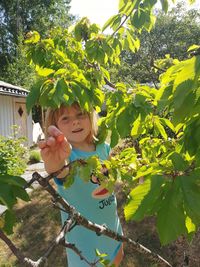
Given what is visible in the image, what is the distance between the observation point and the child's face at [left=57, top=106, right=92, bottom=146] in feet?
6.13

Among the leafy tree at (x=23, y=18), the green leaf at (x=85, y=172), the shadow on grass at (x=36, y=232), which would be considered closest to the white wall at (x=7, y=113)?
the shadow on grass at (x=36, y=232)

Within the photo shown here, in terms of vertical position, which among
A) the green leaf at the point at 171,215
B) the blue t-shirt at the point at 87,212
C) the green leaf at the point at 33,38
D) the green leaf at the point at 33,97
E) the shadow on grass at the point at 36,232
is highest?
the green leaf at the point at 33,38

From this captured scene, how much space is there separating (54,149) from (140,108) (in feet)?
1.56

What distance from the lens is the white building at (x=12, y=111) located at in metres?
11.4

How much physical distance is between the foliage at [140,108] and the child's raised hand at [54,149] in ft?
0.29

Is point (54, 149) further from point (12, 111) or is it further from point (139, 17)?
point (12, 111)

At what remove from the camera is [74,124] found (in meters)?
1.88

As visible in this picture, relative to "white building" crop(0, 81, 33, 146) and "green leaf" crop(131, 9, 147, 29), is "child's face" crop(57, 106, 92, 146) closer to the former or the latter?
"green leaf" crop(131, 9, 147, 29)

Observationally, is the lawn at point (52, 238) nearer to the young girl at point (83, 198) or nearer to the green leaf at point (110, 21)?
the young girl at point (83, 198)

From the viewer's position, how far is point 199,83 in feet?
2.98

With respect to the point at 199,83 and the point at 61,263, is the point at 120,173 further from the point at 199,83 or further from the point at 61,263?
the point at 61,263

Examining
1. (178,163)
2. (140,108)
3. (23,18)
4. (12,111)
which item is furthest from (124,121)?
(23,18)

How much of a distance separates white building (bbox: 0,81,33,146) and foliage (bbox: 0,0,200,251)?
895cm

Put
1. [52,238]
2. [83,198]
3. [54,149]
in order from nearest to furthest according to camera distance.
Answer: [54,149] → [83,198] → [52,238]
